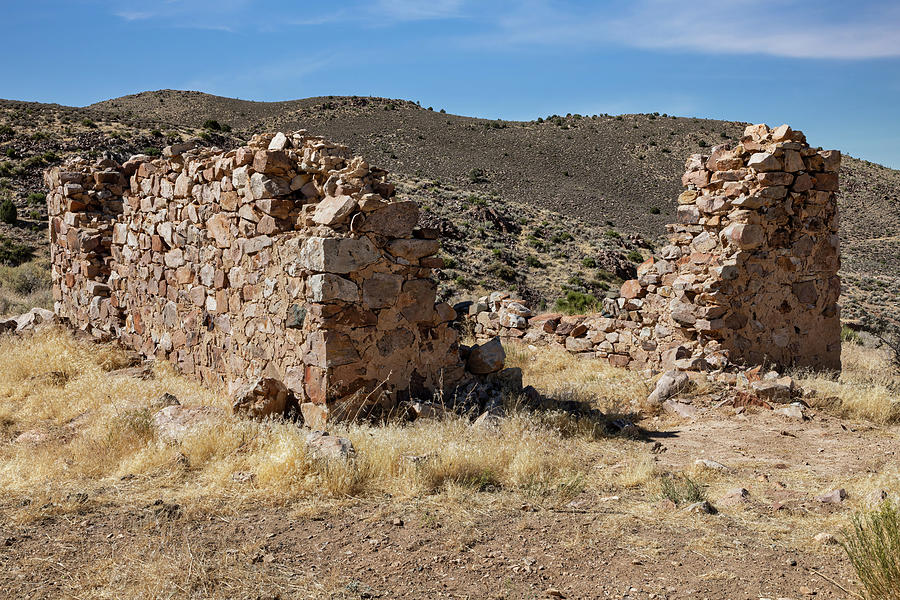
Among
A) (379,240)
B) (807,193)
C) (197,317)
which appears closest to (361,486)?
(379,240)

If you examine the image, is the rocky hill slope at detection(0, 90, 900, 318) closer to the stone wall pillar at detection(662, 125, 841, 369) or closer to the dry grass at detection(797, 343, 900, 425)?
the stone wall pillar at detection(662, 125, 841, 369)

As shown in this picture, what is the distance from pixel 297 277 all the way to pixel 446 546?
3149 mm

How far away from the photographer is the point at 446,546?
12.6ft

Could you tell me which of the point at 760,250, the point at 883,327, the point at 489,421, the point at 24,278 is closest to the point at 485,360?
the point at 489,421

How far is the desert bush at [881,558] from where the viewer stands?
2861mm

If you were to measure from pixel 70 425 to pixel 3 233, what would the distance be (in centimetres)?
1935

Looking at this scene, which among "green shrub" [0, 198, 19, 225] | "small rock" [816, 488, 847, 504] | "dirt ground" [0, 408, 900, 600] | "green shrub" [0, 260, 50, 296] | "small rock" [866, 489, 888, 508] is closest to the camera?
"dirt ground" [0, 408, 900, 600]

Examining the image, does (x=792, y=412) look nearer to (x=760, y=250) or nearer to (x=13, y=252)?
(x=760, y=250)

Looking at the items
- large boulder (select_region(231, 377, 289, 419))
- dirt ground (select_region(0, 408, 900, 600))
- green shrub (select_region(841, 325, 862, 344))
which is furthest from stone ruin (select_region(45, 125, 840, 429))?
green shrub (select_region(841, 325, 862, 344))

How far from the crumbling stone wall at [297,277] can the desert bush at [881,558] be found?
4.02m

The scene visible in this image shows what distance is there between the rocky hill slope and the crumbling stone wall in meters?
11.0

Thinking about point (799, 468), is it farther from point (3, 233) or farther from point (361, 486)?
point (3, 233)

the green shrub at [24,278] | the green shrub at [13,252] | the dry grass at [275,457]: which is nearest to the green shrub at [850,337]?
the dry grass at [275,457]

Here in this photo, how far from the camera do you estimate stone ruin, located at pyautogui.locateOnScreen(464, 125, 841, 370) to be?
8.66 m
